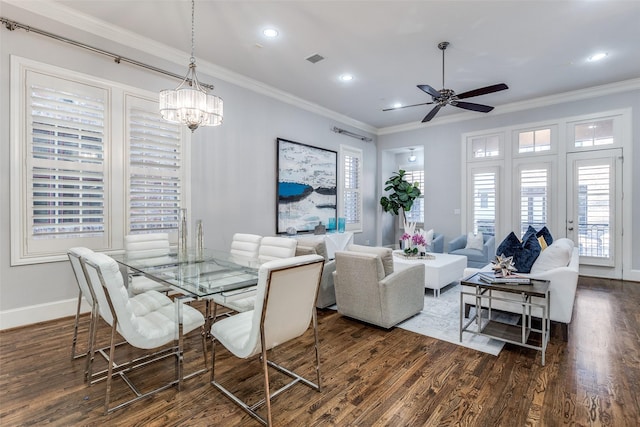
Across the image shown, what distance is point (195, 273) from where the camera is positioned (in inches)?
93.2

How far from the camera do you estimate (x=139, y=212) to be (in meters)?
3.80

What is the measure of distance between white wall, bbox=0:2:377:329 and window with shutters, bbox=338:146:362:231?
386mm

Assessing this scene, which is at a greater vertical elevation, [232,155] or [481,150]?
[481,150]

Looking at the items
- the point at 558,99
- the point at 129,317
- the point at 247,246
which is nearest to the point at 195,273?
the point at 129,317

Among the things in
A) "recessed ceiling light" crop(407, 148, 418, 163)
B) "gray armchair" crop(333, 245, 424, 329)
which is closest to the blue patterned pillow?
"gray armchair" crop(333, 245, 424, 329)

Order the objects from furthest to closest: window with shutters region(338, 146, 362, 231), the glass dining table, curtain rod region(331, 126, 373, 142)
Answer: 1. window with shutters region(338, 146, 362, 231)
2. curtain rod region(331, 126, 373, 142)
3. the glass dining table

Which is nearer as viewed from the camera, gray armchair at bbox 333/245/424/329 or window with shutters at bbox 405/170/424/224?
gray armchair at bbox 333/245/424/329

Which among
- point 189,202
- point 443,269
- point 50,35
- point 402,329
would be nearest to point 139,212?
point 189,202

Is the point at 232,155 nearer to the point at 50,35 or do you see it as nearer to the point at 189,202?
the point at 189,202

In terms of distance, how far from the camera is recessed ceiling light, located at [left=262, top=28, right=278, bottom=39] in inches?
139

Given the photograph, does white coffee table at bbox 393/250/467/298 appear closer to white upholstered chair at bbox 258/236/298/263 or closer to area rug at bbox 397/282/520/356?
area rug at bbox 397/282/520/356

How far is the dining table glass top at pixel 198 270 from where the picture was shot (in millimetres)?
2008

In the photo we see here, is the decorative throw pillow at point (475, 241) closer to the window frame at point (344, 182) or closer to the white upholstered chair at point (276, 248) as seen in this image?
the window frame at point (344, 182)

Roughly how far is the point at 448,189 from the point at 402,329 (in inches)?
182
